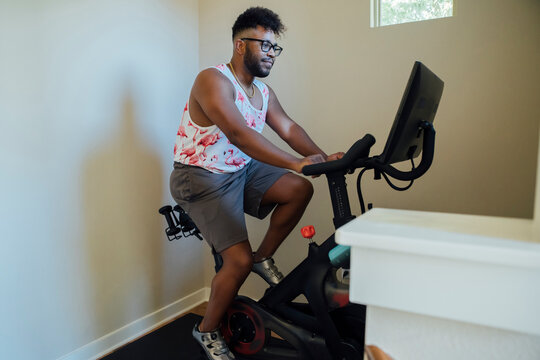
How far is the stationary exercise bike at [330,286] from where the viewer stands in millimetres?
1227

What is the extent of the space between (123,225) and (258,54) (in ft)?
3.69

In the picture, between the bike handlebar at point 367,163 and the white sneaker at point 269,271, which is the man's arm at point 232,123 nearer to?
the bike handlebar at point 367,163

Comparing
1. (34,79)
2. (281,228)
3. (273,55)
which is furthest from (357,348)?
(34,79)

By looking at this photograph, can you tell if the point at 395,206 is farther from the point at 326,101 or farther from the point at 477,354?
the point at 477,354

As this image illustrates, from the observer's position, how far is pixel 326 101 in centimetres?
228

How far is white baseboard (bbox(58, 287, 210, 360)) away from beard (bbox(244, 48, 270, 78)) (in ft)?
4.79

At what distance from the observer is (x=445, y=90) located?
1970mm

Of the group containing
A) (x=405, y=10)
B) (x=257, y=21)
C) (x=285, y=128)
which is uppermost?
(x=405, y=10)

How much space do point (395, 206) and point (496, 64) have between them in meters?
0.80

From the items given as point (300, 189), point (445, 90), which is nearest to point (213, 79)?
point (300, 189)

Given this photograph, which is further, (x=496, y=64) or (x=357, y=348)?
(x=496, y=64)

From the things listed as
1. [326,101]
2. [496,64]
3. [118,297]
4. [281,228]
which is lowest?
[118,297]

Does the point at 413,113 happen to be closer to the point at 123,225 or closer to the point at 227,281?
the point at 227,281

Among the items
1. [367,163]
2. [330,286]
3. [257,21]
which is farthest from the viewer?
[257,21]
